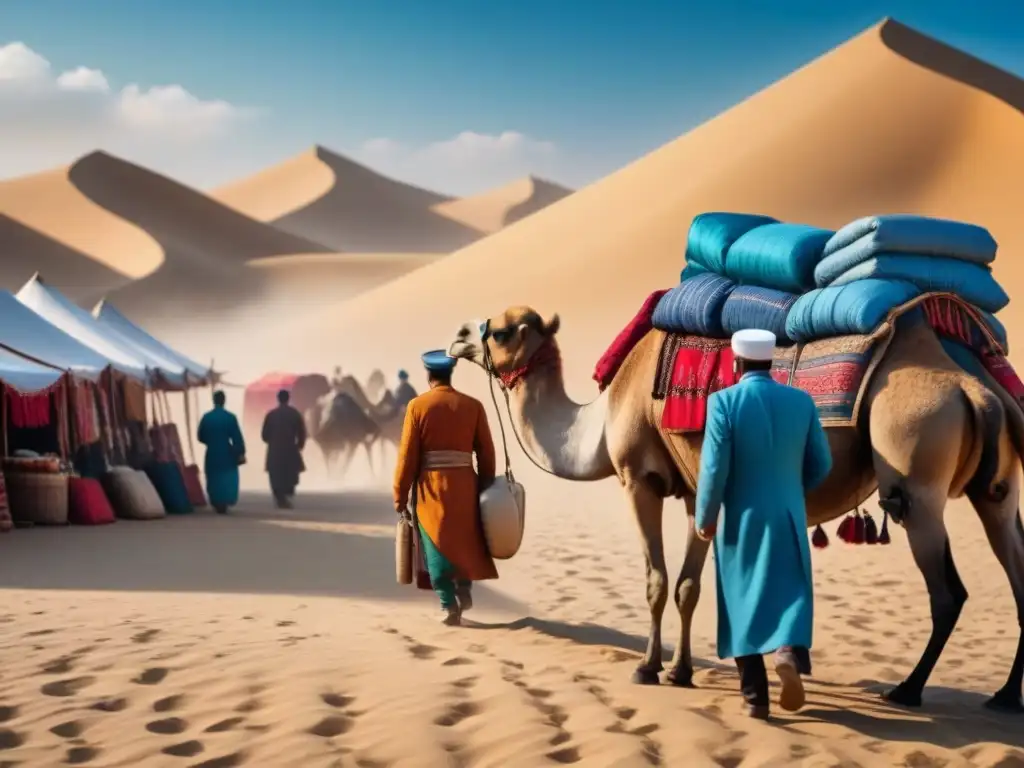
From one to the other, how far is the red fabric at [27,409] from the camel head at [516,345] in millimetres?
7881

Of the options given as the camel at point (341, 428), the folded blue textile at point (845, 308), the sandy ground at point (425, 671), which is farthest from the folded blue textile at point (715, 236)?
the camel at point (341, 428)

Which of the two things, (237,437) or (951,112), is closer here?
(237,437)

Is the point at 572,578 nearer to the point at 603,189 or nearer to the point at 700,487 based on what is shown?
the point at 700,487

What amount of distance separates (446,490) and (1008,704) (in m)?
3.46

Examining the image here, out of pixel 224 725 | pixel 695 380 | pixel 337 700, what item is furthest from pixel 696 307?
pixel 224 725

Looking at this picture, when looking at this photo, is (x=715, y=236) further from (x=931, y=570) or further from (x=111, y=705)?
(x=111, y=705)

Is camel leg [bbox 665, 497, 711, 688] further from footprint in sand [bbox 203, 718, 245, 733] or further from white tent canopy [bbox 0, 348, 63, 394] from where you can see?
white tent canopy [bbox 0, 348, 63, 394]

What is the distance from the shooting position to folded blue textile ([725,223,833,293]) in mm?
6148

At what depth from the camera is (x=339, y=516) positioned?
16328 millimetres

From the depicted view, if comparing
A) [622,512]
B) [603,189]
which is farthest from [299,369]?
[622,512]

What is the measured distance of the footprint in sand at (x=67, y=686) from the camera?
534 cm

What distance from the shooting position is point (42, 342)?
47.0 feet

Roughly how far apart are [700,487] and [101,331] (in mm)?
14094

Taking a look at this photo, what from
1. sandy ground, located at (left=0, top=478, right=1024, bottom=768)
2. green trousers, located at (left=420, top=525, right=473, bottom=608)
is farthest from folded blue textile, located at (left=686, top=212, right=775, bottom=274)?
green trousers, located at (left=420, top=525, right=473, bottom=608)
